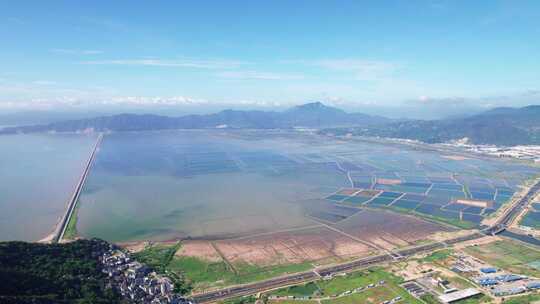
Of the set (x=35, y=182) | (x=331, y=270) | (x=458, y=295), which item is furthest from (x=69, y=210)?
(x=458, y=295)

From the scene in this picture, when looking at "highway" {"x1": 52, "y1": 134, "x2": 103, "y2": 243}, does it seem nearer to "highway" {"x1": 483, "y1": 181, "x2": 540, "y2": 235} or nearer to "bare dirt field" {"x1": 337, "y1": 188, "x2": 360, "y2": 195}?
"bare dirt field" {"x1": 337, "y1": 188, "x2": 360, "y2": 195}

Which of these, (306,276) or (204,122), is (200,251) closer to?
(306,276)

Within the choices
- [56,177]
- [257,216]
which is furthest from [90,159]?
[257,216]

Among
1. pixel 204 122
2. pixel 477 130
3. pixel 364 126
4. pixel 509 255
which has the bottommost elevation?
pixel 509 255

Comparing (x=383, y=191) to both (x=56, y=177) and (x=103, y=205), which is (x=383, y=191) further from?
(x=56, y=177)

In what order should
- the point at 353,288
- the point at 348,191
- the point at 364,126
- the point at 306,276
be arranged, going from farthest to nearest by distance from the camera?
the point at 364,126 < the point at 348,191 < the point at 306,276 < the point at 353,288

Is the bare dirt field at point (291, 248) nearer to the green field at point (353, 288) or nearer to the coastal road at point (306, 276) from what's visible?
the coastal road at point (306, 276)

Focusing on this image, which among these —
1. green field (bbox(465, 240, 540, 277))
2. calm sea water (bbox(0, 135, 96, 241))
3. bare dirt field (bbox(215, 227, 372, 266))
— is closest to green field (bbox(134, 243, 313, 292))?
bare dirt field (bbox(215, 227, 372, 266))
